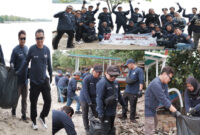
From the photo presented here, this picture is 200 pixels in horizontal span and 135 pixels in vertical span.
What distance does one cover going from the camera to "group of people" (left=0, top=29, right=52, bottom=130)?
12.1ft

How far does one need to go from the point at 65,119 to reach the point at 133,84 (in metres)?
0.89

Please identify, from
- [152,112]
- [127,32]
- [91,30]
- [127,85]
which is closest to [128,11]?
[127,32]

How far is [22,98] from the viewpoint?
153 inches

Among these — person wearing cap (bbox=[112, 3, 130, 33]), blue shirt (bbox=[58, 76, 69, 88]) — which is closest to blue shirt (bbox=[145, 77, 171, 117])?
person wearing cap (bbox=[112, 3, 130, 33])

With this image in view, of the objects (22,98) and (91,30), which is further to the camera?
(22,98)

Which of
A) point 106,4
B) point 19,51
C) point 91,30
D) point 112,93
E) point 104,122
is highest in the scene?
point 106,4

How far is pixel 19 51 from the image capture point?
3773mm

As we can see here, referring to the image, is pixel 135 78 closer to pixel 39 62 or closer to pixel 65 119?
pixel 65 119

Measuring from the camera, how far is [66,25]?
11.6 feet

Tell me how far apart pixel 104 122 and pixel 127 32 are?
106 centimetres

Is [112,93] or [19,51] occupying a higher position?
[19,51]

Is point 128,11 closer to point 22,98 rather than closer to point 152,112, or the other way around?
point 152,112

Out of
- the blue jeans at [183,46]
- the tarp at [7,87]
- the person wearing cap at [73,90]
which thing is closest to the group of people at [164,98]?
the blue jeans at [183,46]

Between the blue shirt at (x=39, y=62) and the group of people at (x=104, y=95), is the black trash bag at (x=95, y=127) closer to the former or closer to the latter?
the group of people at (x=104, y=95)
